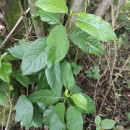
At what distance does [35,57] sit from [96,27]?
265 millimetres

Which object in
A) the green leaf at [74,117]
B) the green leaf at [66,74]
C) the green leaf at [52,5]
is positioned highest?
the green leaf at [52,5]

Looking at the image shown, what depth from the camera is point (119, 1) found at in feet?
3.95

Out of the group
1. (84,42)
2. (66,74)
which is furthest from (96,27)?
(66,74)

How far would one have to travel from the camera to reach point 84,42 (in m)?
0.93

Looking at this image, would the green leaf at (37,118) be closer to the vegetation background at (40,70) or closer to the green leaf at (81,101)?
the vegetation background at (40,70)

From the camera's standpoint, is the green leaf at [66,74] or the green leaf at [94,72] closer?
the green leaf at [66,74]

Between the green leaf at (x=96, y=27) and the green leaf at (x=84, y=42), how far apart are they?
96 mm

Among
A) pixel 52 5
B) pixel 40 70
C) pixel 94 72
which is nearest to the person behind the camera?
pixel 52 5

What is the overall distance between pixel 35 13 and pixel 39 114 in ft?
1.61

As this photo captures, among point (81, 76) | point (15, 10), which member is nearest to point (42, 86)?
point (15, 10)

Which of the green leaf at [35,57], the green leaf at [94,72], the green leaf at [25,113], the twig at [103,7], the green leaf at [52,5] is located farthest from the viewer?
the green leaf at [94,72]

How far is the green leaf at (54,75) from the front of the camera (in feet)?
3.16

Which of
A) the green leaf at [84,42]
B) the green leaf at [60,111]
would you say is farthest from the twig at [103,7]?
the green leaf at [60,111]

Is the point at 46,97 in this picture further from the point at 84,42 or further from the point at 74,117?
the point at 84,42
